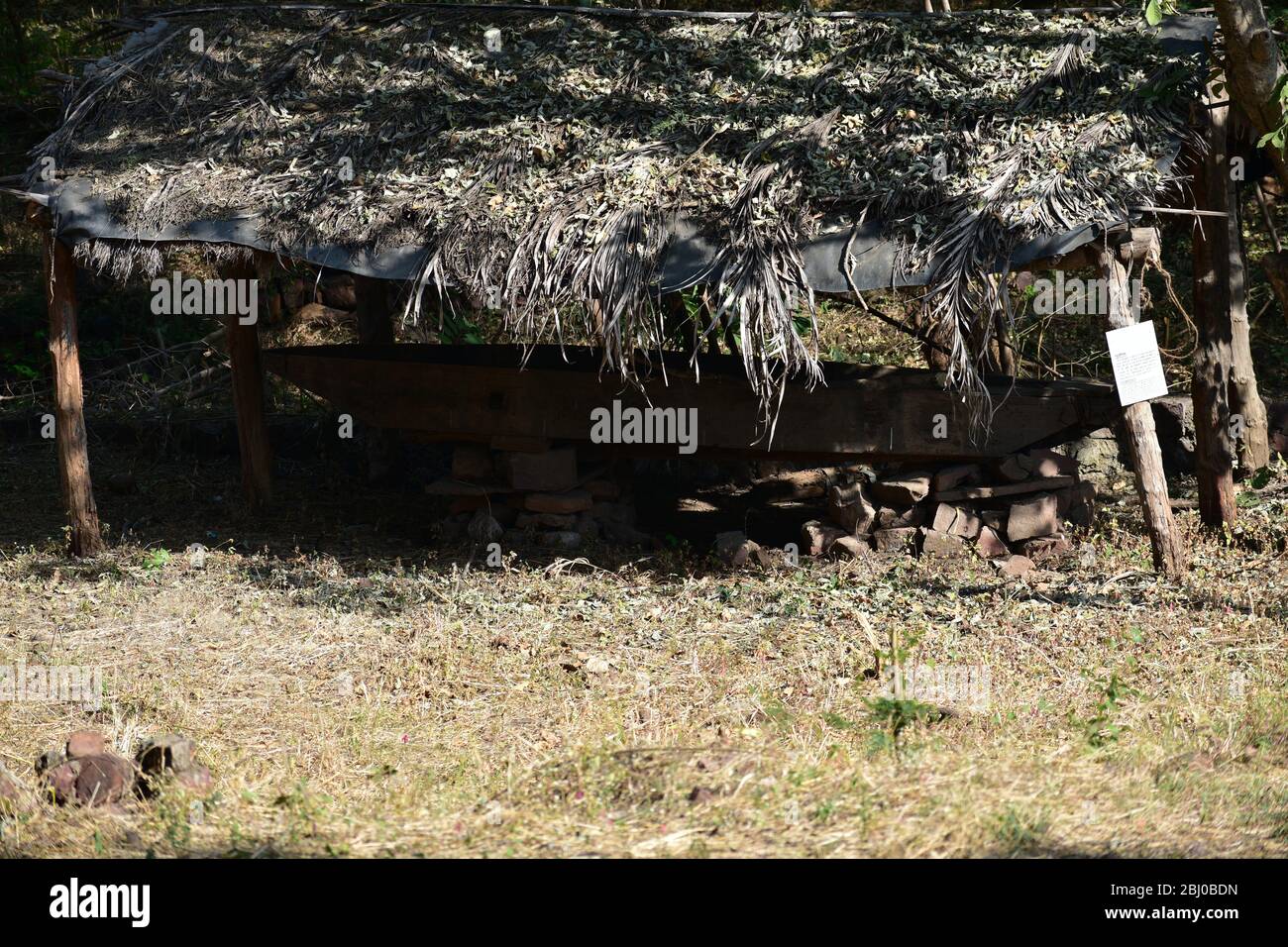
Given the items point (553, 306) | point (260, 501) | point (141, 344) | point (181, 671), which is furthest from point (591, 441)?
point (141, 344)

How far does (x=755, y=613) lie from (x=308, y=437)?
17.2 feet

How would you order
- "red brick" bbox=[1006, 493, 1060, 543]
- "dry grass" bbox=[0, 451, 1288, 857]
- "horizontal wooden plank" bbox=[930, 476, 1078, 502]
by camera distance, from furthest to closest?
"horizontal wooden plank" bbox=[930, 476, 1078, 502], "red brick" bbox=[1006, 493, 1060, 543], "dry grass" bbox=[0, 451, 1288, 857]

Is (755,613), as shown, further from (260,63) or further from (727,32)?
(260,63)

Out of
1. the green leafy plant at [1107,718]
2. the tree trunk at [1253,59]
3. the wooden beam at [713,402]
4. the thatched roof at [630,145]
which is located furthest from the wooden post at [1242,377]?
the green leafy plant at [1107,718]

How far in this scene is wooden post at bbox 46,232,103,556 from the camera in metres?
7.52

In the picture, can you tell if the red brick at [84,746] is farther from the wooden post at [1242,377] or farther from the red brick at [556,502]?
the wooden post at [1242,377]

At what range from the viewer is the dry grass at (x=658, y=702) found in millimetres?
Answer: 3775

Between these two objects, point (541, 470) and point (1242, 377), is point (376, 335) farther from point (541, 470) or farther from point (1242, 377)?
point (1242, 377)

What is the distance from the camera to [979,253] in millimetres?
6484

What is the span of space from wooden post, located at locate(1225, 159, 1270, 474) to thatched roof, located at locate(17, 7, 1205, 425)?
133 centimetres

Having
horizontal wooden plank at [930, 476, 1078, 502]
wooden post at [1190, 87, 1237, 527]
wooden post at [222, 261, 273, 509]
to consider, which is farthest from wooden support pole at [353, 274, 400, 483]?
wooden post at [1190, 87, 1237, 527]

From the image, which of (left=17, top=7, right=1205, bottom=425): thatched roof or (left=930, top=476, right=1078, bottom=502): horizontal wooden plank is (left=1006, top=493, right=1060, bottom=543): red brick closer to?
(left=930, top=476, right=1078, bottom=502): horizontal wooden plank

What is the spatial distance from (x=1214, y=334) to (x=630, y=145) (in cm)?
378

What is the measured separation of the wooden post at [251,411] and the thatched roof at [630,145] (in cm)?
141
